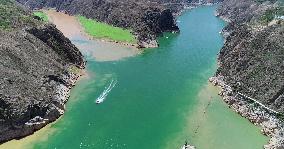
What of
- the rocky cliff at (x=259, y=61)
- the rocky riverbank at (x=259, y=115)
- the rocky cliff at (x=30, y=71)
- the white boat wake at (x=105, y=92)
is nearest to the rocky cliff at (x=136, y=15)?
the rocky cliff at (x=259, y=61)

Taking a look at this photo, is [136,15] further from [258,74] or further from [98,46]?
[258,74]

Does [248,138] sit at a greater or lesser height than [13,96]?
lesser

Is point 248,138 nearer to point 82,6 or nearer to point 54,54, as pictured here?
point 54,54

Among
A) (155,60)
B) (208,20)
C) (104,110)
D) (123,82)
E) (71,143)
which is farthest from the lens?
(208,20)

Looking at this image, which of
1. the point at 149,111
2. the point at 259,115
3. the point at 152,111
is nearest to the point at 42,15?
the point at 149,111

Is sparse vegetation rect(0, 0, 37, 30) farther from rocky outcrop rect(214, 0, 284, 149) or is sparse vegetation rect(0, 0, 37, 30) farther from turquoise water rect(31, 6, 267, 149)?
rocky outcrop rect(214, 0, 284, 149)

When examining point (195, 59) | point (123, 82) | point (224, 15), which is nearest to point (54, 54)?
point (123, 82)
